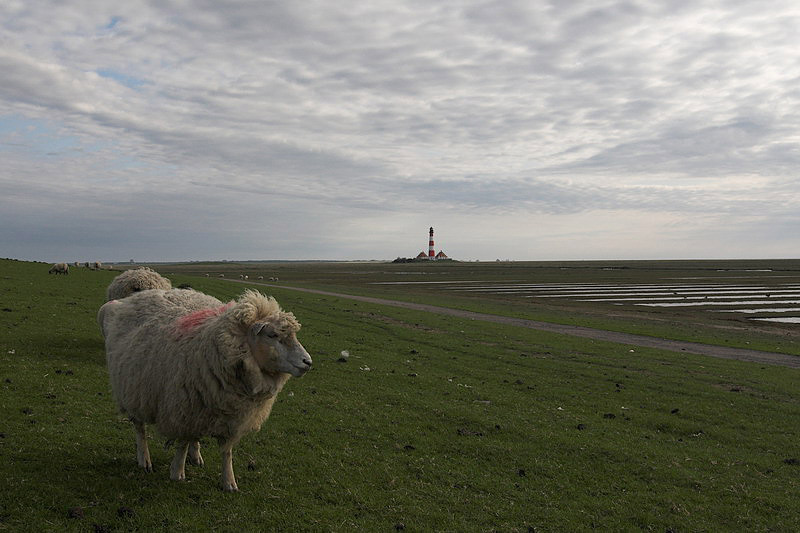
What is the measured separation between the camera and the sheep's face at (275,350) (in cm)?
734

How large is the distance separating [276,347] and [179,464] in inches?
107

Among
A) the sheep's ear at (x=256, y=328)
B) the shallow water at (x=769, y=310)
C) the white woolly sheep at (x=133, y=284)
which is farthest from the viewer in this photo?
the shallow water at (x=769, y=310)

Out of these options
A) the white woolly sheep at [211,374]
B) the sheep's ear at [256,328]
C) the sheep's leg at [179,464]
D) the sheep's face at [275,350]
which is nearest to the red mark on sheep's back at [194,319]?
the white woolly sheep at [211,374]

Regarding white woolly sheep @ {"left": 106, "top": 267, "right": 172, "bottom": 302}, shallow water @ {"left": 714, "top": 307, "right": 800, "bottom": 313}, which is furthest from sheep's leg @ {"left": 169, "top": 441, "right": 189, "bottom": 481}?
shallow water @ {"left": 714, "top": 307, "right": 800, "bottom": 313}

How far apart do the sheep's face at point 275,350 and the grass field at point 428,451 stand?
2.15 metres

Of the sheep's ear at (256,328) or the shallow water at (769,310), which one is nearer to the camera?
the sheep's ear at (256,328)

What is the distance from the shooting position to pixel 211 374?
7645mm

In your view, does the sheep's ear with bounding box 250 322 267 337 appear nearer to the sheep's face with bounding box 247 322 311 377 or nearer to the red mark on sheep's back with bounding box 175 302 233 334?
the sheep's face with bounding box 247 322 311 377

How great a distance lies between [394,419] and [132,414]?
19.3ft

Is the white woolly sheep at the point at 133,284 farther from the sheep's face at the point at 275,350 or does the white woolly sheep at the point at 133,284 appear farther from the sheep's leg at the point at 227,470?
the sheep's face at the point at 275,350

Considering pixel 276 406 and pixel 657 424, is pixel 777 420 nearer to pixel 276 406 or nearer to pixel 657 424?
pixel 657 424

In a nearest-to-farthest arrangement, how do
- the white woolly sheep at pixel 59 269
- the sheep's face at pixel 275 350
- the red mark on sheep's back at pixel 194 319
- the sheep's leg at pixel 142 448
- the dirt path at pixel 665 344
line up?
the sheep's face at pixel 275 350 → the sheep's leg at pixel 142 448 → the red mark on sheep's back at pixel 194 319 → the dirt path at pixel 665 344 → the white woolly sheep at pixel 59 269

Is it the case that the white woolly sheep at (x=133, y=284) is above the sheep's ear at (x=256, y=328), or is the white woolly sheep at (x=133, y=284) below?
above

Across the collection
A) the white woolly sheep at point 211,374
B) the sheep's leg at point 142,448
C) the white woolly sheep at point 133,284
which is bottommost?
the sheep's leg at point 142,448
